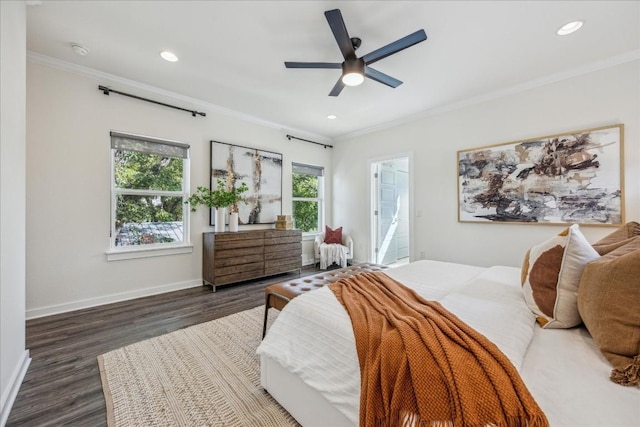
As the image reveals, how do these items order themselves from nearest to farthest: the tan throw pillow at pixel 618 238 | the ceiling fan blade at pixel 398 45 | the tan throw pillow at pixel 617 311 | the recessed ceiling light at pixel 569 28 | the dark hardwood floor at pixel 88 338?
the tan throw pillow at pixel 617 311 < the tan throw pillow at pixel 618 238 < the dark hardwood floor at pixel 88 338 < the ceiling fan blade at pixel 398 45 < the recessed ceiling light at pixel 569 28

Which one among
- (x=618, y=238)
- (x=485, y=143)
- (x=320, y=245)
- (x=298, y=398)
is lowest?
(x=298, y=398)

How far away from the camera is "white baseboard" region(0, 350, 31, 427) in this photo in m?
1.35

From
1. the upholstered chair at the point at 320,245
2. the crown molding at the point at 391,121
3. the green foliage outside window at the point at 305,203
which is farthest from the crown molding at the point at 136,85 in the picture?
the upholstered chair at the point at 320,245

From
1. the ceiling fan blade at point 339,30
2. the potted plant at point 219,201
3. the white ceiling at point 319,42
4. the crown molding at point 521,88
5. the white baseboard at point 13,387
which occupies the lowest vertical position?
the white baseboard at point 13,387

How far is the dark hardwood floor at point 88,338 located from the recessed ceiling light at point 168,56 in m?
2.73

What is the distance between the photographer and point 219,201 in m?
3.73

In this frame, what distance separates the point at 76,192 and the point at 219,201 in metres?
1.54

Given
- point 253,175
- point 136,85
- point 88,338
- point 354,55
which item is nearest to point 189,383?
point 88,338

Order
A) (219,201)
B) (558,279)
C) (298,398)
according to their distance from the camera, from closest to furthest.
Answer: (558,279) < (298,398) < (219,201)

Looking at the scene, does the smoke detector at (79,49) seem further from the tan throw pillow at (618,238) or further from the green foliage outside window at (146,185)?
the tan throw pillow at (618,238)

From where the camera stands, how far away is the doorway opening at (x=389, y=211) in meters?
4.98

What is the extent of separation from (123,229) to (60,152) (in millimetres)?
1031

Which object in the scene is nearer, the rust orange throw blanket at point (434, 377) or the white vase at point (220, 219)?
the rust orange throw blanket at point (434, 377)

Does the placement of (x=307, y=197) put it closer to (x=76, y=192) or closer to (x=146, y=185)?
(x=146, y=185)
